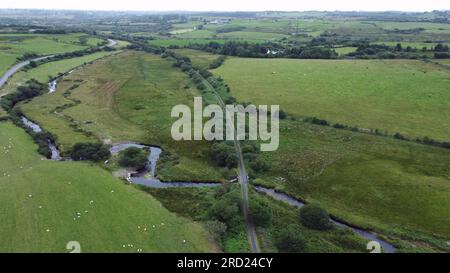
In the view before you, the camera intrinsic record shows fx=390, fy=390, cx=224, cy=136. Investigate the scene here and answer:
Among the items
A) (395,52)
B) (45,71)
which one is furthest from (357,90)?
(45,71)

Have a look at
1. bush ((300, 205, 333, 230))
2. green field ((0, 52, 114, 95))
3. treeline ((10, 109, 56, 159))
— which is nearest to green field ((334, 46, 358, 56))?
green field ((0, 52, 114, 95))

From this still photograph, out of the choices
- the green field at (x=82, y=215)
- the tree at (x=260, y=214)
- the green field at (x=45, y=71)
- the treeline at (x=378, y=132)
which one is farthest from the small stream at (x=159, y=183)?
the green field at (x=45, y=71)

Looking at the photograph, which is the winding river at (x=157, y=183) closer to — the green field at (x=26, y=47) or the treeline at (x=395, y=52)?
the green field at (x=26, y=47)

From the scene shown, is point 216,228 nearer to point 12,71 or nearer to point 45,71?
point 12,71

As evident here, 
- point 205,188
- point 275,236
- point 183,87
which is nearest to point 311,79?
point 183,87

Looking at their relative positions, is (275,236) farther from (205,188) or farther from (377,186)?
(377,186)
